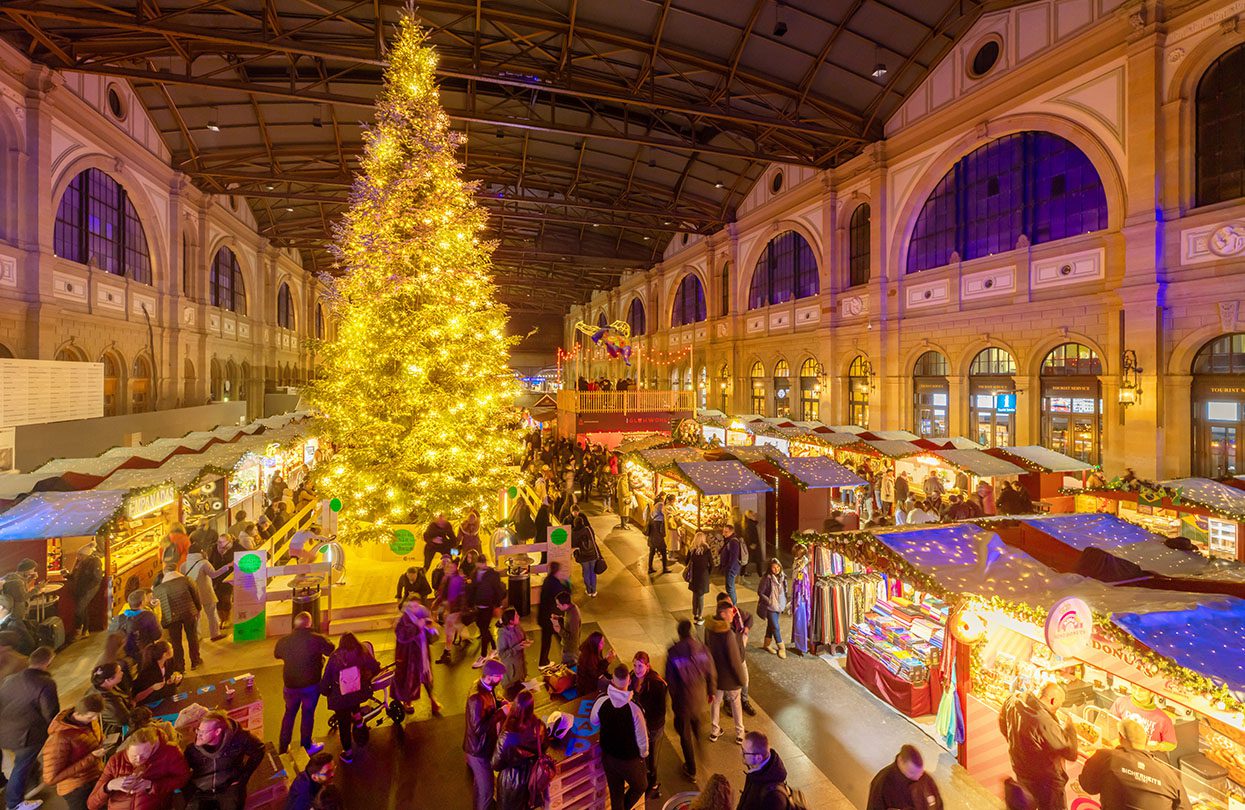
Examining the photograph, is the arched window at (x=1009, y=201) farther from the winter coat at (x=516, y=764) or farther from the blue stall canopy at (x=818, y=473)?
the winter coat at (x=516, y=764)

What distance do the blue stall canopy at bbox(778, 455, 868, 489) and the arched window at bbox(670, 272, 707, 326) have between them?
2183cm

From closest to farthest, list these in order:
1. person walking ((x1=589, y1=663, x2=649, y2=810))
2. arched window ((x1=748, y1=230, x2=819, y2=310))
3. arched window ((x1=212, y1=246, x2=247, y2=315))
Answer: person walking ((x1=589, y1=663, x2=649, y2=810)) → arched window ((x1=748, y1=230, x2=819, y2=310)) → arched window ((x1=212, y1=246, x2=247, y2=315))

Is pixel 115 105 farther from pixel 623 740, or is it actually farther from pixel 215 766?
pixel 623 740

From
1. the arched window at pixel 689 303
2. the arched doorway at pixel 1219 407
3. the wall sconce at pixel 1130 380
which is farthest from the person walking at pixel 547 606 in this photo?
the arched window at pixel 689 303

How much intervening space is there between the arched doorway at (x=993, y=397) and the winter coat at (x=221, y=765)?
18788 millimetres

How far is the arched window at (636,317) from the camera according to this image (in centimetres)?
4284

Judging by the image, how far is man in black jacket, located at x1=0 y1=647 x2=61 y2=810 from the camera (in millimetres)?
4605

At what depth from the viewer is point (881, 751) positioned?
5.74 m

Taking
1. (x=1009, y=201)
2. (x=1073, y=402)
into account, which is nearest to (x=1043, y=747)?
(x=1073, y=402)

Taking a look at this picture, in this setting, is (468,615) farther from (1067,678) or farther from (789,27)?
(789,27)

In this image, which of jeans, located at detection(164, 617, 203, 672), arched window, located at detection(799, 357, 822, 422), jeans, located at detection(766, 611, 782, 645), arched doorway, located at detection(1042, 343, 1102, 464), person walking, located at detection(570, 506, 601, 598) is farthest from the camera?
arched window, located at detection(799, 357, 822, 422)

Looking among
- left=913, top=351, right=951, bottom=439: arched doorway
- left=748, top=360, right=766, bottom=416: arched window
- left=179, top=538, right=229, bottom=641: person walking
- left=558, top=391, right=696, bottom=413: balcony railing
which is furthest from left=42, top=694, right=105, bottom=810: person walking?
left=748, top=360, right=766, bottom=416: arched window

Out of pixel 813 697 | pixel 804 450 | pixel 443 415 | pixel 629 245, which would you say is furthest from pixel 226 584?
pixel 629 245

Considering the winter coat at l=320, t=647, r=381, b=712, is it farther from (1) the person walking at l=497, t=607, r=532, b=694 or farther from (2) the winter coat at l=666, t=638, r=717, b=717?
(2) the winter coat at l=666, t=638, r=717, b=717
